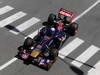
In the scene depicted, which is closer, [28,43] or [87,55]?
[28,43]

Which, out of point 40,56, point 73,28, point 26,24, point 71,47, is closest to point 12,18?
point 26,24

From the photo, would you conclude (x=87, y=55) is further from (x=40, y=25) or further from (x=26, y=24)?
(x=26, y=24)

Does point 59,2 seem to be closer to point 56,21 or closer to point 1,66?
point 56,21

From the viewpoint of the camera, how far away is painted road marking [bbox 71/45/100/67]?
24.8 m

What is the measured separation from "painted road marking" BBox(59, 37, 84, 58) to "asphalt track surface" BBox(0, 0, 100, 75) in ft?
0.82

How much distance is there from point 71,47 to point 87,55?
148cm

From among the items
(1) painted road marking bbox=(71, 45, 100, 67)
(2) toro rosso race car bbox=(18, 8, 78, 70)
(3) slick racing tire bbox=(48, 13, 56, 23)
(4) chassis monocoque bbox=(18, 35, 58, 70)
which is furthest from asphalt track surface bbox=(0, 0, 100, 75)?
(3) slick racing tire bbox=(48, 13, 56, 23)

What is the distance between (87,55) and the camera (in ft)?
84.5

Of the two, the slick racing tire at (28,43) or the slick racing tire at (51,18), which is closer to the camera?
the slick racing tire at (28,43)

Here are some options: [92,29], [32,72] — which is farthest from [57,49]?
[92,29]

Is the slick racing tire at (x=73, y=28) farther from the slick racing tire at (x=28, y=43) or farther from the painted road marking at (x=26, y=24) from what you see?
the slick racing tire at (x=28, y=43)

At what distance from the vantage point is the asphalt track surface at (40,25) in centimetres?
2372

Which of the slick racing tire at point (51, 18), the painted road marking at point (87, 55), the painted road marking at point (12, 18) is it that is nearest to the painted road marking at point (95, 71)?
the painted road marking at point (87, 55)

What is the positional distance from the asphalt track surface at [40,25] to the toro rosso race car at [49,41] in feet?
1.71
